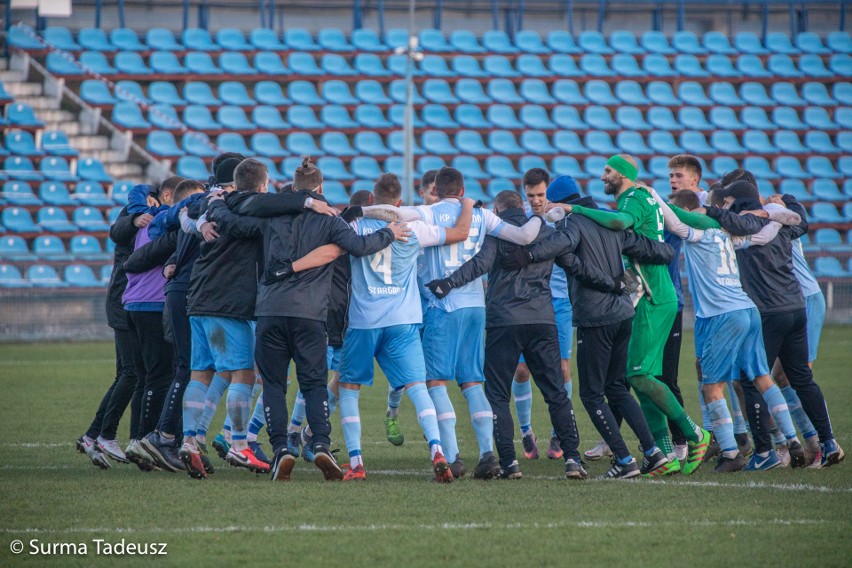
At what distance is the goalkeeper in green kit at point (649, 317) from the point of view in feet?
27.5

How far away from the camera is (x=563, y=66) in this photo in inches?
1127

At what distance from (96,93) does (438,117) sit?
770 cm

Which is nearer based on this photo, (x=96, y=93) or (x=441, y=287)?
(x=441, y=287)

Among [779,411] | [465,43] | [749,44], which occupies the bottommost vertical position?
[779,411]

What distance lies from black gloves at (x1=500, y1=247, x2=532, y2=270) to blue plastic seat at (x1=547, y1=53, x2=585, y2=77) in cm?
2078

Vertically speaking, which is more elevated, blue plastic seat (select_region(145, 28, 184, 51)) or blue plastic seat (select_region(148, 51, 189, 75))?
blue plastic seat (select_region(145, 28, 184, 51))

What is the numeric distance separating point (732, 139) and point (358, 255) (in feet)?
72.2

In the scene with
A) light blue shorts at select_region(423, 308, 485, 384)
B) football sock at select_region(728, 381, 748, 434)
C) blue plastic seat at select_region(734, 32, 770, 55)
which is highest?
blue plastic seat at select_region(734, 32, 770, 55)

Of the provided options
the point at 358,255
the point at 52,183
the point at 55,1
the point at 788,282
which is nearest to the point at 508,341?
the point at 358,255

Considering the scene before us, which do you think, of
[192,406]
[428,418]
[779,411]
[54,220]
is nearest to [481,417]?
[428,418]

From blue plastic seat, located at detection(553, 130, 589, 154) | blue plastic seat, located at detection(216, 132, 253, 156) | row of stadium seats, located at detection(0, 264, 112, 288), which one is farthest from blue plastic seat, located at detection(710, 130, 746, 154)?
row of stadium seats, located at detection(0, 264, 112, 288)

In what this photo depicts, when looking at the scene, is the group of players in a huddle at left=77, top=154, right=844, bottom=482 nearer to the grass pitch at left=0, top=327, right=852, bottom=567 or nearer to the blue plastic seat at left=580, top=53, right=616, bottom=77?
the grass pitch at left=0, top=327, right=852, bottom=567

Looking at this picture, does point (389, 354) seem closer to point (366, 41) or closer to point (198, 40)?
point (198, 40)

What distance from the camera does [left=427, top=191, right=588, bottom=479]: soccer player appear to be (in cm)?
816
